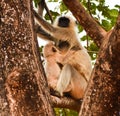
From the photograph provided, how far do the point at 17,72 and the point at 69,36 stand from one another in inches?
160

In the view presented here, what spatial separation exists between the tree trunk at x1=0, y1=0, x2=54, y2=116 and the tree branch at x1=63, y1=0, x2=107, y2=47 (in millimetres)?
872

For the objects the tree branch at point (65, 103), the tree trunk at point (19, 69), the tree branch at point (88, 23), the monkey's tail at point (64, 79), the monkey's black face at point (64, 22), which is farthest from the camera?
the monkey's black face at point (64, 22)

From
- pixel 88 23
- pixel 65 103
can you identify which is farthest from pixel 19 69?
pixel 65 103

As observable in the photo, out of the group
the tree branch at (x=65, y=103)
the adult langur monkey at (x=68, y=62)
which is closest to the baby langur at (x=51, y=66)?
the adult langur monkey at (x=68, y=62)

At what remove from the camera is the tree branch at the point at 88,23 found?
10.1 feet

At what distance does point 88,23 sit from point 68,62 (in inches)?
90.0

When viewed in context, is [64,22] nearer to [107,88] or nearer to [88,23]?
[88,23]

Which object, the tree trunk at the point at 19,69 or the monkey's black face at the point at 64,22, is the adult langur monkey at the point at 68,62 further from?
the tree trunk at the point at 19,69

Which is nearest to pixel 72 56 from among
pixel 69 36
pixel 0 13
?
pixel 69 36

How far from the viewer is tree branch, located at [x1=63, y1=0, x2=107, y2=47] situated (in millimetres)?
3086

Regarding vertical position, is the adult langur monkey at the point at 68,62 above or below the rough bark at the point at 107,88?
below

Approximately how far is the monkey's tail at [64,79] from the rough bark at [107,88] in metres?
2.96

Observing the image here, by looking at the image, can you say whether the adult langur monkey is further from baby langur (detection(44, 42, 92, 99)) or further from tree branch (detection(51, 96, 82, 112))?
tree branch (detection(51, 96, 82, 112))

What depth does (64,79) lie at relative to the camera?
5.24m
